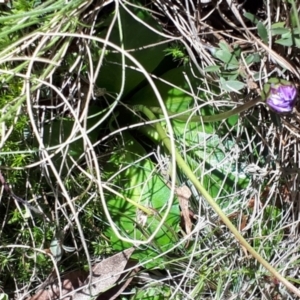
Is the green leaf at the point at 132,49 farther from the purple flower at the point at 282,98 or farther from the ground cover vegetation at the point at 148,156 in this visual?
the purple flower at the point at 282,98

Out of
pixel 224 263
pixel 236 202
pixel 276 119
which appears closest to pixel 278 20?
pixel 276 119

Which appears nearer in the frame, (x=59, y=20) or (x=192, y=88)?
(x=59, y=20)

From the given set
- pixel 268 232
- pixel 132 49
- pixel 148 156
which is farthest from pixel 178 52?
pixel 268 232

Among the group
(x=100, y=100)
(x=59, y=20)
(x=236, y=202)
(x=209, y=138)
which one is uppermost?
(x=59, y=20)

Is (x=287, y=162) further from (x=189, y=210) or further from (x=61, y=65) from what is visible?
(x=61, y=65)

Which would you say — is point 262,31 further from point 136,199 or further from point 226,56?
point 136,199

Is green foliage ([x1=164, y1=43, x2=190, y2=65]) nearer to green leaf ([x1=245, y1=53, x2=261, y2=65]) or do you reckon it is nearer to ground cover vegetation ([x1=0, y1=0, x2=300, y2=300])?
ground cover vegetation ([x1=0, y1=0, x2=300, y2=300])

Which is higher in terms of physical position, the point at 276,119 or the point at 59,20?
the point at 59,20
